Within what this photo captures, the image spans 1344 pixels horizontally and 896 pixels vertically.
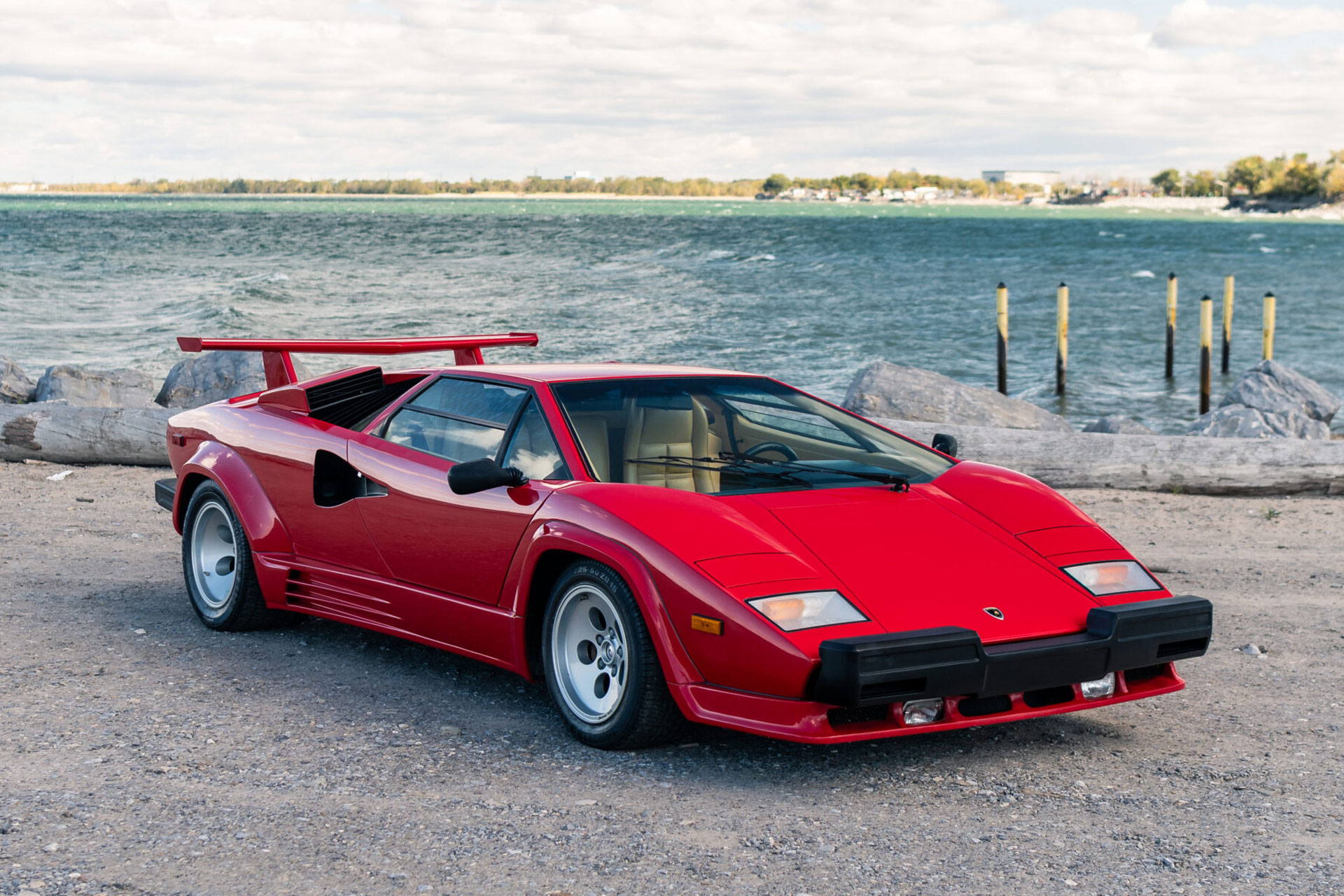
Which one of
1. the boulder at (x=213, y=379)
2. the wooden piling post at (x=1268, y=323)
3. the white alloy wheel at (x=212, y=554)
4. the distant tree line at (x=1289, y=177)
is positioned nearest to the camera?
the white alloy wheel at (x=212, y=554)

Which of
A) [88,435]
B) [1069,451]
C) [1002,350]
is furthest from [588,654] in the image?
[1002,350]

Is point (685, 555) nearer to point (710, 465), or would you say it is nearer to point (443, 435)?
point (710, 465)

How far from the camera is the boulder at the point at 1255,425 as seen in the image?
1422 cm

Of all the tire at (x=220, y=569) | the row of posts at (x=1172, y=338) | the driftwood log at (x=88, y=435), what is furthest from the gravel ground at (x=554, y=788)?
the row of posts at (x=1172, y=338)

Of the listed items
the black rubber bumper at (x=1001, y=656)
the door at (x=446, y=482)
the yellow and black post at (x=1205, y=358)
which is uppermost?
the door at (x=446, y=482)

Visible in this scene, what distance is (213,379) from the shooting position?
1538 centimetres

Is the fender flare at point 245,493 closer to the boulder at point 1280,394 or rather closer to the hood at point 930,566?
the hood at point 930,566

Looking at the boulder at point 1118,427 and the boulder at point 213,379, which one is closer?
the boulder at point 1118,427

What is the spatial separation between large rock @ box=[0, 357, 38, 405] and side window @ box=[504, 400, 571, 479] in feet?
42.1

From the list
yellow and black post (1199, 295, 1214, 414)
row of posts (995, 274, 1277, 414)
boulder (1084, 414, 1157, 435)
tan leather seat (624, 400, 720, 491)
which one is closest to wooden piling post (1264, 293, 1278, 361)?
row of posts (995, 274, 1277, 414)

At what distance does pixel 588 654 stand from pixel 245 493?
217 cm

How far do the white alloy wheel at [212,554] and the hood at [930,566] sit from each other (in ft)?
9.48

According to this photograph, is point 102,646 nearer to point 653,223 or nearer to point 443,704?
point 443,704

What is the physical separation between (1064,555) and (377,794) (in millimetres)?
2367
